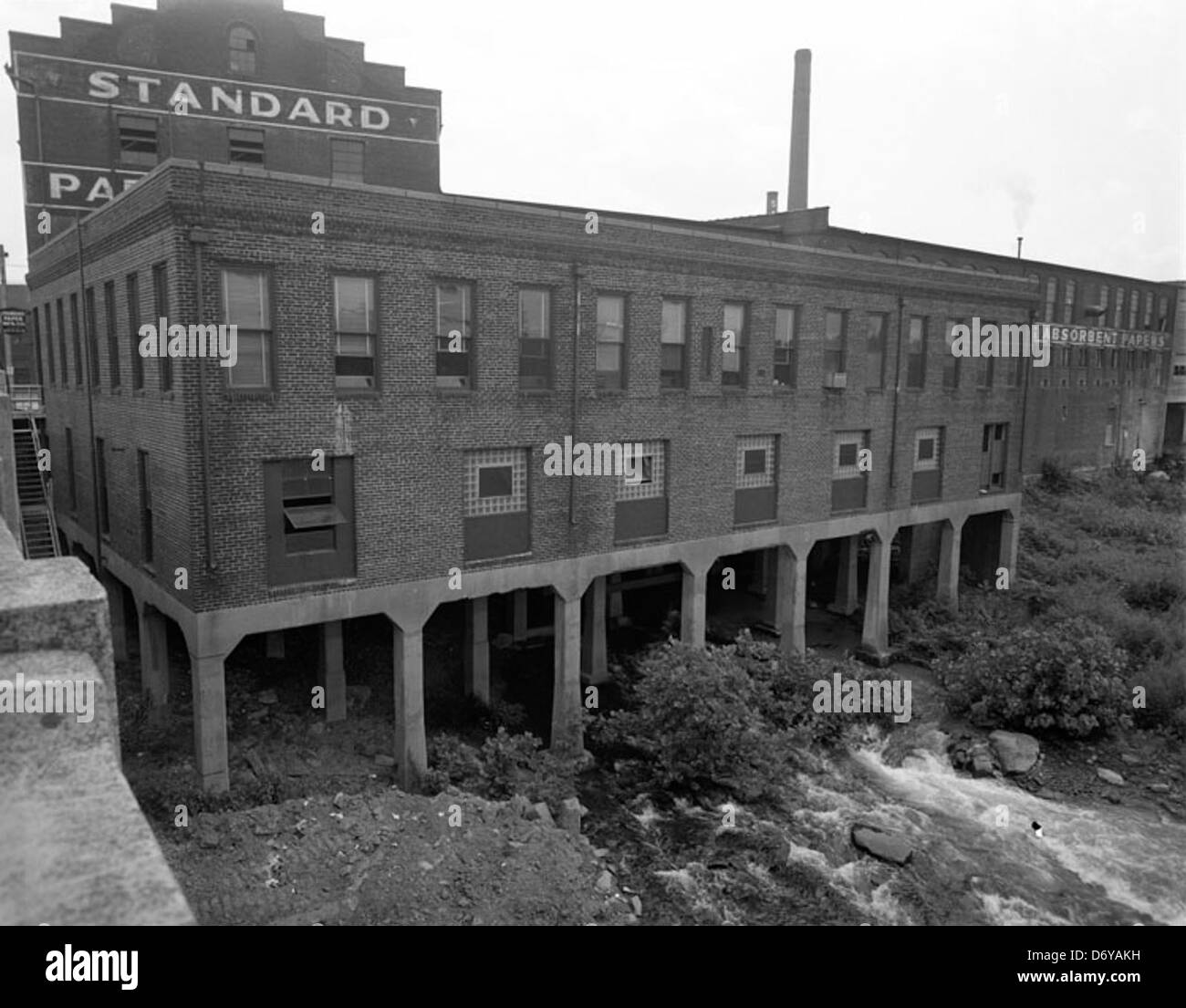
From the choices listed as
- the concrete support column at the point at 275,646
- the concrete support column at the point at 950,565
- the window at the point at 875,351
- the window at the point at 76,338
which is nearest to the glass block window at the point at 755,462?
the window at the point at 875,351

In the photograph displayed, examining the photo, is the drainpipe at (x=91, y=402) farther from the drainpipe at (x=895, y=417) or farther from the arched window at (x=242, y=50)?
the drainpipe at (x=895, y=417)

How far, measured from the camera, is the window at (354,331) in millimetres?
15797

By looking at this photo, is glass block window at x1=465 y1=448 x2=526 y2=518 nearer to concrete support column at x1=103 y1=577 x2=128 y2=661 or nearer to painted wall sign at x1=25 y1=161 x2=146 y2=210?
concrete support column at x1=103 y1=577 x2=128 y2=661

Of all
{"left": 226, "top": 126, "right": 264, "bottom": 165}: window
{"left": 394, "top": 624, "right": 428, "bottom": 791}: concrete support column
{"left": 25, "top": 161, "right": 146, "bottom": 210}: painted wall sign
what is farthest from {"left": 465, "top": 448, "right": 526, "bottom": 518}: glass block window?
{"left": 226, "top": 126, "right": 264, "bottom": 165}: window

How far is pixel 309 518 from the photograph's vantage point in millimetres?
15805

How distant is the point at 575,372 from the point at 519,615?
31.0ft

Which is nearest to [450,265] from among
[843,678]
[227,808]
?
[227,808]

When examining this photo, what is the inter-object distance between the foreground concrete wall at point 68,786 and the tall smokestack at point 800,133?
43449 millimetres

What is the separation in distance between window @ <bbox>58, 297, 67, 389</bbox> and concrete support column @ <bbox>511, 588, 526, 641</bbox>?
1268 cm

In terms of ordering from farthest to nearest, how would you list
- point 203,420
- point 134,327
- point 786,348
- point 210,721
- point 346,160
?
point 346,160
point 786,348
point 134,327
point 210,721
point 203,420

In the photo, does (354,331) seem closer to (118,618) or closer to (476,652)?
(476,652)

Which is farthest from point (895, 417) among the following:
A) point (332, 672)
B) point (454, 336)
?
point (332, 672)

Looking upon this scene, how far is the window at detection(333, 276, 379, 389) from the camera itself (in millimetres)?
15797
